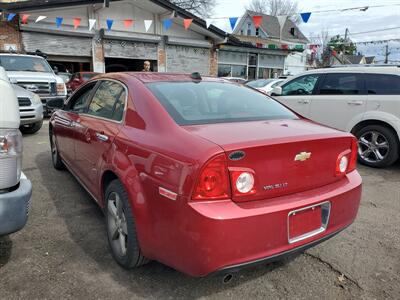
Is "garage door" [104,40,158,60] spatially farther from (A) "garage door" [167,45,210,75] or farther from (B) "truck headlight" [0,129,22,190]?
(B) "truck headlight" [0,129,22,190]

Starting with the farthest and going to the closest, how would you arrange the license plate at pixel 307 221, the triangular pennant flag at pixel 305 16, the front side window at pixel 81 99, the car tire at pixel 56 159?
1. the triangular pennant flag at pixel 305 16
2. the car tire at pixel 56 159
3. the front side window at pixel 81 99
4. the license plate at pixel 307 221

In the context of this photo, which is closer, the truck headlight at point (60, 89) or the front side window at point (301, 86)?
the front side window at point (301, 86)

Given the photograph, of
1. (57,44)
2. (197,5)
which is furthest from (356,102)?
(197,5)

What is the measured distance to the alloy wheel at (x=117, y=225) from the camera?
8.84 ft

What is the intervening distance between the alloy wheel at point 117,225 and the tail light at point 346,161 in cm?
162

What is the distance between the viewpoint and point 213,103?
9.86 ft

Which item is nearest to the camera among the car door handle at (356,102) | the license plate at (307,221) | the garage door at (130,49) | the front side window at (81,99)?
the license plate at (307,221)

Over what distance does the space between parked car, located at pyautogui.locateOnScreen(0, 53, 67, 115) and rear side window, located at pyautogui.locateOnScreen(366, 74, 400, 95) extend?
7615 millimetres

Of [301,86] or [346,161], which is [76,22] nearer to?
[301,86]

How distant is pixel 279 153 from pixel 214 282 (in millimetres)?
1083

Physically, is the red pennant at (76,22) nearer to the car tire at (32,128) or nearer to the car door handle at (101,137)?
the car tire at (32,128)

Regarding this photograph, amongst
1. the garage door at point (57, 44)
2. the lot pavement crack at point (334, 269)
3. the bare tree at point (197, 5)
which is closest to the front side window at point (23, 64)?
the garage door at point (57, 44)

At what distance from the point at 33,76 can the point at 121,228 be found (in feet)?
27.6

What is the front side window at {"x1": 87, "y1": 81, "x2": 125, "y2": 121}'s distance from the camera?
3.16 m
